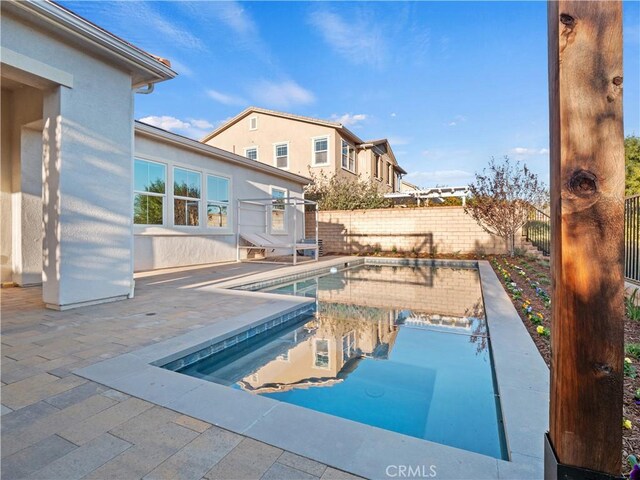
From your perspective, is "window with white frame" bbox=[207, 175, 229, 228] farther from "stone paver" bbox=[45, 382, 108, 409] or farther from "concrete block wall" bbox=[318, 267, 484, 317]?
"stone paver" bbox=[45, 382, 108, 409]

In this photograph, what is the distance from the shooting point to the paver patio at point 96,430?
5.42ft

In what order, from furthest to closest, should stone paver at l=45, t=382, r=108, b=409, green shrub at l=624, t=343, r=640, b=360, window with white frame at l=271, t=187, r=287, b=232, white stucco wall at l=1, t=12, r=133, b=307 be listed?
1. window with white frame at l=271, t=187, r=287, b=232
2. white stucco wall at l=1, t=12, r=133, b=307
3. green shrub at l=624, t=343, r=640, b=360
4. stone paver at l=45, t=382, r=108, b=409

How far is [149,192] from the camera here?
8.95 metres

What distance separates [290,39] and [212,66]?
115 inches

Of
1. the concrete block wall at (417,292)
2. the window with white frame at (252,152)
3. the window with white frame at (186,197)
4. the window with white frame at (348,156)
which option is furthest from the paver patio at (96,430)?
the window with white frame at (252,152)

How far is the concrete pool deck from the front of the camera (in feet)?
5.49

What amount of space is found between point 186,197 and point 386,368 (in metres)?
8.40

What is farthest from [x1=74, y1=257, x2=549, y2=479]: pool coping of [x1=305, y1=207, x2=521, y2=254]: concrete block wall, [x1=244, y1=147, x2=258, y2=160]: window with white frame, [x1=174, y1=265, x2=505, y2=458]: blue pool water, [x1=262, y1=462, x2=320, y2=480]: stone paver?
[x1=244, y1=147, x2=258, y2=160]: window with white frame

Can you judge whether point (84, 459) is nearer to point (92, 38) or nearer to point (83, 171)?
point (83, 171)

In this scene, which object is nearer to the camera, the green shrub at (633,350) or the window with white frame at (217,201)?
the green shrub at (633,350)

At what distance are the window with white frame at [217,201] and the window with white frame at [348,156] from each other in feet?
27.3

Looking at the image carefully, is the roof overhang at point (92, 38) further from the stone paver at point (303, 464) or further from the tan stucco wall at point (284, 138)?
the tan stucco wall at point (284, 138)

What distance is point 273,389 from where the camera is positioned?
3.02 meters

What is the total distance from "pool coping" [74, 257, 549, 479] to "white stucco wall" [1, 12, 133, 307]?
7.79 feet
